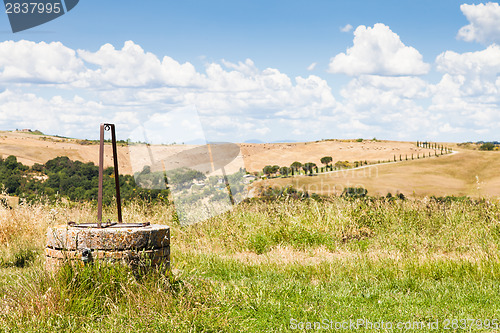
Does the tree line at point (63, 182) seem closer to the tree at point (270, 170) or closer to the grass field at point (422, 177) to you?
the grass field at point (422, 177)

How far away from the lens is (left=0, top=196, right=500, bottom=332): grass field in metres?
4.26

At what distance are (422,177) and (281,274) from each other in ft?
56.3

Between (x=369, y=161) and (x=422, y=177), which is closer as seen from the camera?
(x=422, y=177)

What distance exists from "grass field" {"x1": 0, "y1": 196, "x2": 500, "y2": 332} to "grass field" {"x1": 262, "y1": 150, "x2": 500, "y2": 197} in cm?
476

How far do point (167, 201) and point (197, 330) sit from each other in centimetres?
780

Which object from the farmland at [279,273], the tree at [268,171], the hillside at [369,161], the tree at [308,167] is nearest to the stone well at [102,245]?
the farmland at [279,273]

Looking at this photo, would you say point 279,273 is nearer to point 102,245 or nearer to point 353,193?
point 102,245

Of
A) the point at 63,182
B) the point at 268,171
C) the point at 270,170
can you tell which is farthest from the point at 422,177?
the point at 63,182

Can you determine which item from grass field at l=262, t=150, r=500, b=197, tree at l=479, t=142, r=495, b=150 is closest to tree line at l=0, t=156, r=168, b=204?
grass field at l=262, t=150, r=500, b=197

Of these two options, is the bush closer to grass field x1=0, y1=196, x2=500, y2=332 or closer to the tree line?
grass field x1=0, y1=196, x2=500, y2=332

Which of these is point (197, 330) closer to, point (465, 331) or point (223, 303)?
point (223, 303)

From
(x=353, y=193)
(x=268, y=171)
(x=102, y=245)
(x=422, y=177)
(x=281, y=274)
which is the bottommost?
(x=281, y=274)

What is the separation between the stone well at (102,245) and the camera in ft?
14.9

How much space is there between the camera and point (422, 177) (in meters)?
21.4
